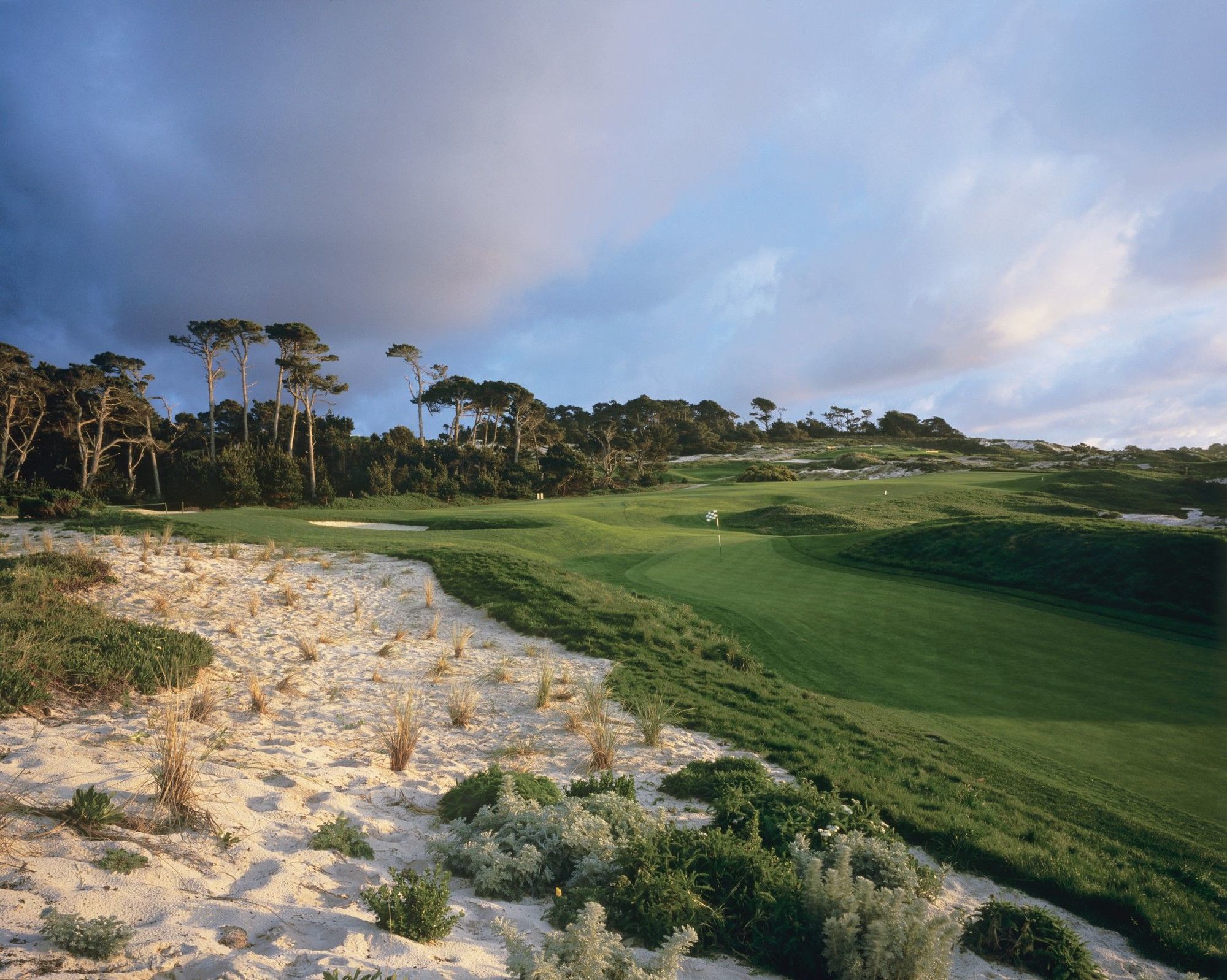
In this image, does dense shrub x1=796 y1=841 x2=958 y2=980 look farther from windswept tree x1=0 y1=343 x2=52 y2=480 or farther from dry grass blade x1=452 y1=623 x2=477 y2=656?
windswept tree x1=0 y1=343 x2=52 y2=480

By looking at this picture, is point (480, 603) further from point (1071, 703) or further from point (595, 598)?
point (1071, 703)

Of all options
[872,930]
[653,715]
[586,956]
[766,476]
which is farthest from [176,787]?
[766,476]

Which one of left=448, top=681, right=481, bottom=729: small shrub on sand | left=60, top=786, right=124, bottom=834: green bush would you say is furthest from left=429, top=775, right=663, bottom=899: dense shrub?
left=448, top=681, right=481, bottom=729: small shrub on sand

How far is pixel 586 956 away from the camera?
9.77ft

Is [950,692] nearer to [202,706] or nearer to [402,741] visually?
[402,741]

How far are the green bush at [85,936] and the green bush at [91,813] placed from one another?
1.14 meters

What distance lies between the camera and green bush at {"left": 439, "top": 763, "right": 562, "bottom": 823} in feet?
17.4

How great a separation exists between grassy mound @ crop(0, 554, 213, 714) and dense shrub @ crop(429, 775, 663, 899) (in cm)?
405

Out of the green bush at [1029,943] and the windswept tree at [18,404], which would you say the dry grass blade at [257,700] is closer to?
the green bush at [1029,943]

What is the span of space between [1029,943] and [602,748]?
3853 mm

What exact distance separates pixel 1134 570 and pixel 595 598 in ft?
38.2

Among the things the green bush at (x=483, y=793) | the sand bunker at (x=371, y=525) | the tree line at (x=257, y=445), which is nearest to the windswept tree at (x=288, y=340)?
the tree line at (x=257, y=445)

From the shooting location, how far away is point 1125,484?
3953cm

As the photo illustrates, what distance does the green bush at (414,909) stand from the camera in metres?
3.46
